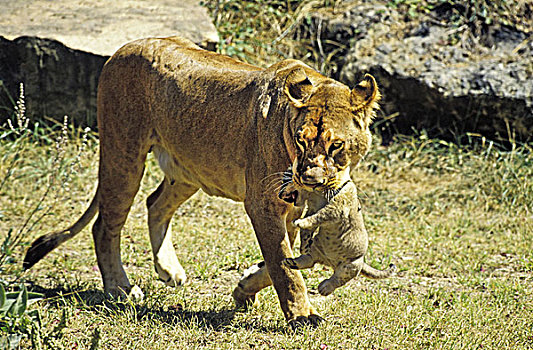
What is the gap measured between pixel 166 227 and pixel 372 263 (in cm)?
153

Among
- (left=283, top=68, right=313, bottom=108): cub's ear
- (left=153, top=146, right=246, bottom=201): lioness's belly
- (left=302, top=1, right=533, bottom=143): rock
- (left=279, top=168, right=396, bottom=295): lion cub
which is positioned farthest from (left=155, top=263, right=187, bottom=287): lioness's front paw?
(left=302, top=1, right=533, bottom=143): rock

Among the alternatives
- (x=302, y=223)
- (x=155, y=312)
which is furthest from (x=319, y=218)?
(x=155, y=312)

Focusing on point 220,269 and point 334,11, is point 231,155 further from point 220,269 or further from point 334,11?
point 334,11

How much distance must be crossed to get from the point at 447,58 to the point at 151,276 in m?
4.50

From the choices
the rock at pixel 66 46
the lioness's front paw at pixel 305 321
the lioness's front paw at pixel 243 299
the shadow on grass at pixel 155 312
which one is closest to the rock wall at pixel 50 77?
the rock at pixel 66 46

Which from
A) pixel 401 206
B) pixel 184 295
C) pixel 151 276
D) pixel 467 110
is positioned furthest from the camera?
pixel 467 110

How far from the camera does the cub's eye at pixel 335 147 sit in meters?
3.14

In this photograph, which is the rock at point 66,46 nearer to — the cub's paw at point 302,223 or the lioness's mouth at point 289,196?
the lioness's mouth at point 289,196

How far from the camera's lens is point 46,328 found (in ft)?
12.9

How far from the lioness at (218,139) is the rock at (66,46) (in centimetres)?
264

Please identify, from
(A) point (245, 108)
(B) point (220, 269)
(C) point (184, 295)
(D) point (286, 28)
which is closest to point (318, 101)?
(A) point (245, 108)

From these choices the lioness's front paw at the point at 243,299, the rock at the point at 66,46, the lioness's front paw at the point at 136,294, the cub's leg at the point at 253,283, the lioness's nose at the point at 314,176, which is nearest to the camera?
the lioness's nose at the point at 314,176

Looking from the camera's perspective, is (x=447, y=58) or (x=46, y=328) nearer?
(x=46, y=328)

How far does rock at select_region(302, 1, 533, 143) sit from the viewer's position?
7469 millimetres
